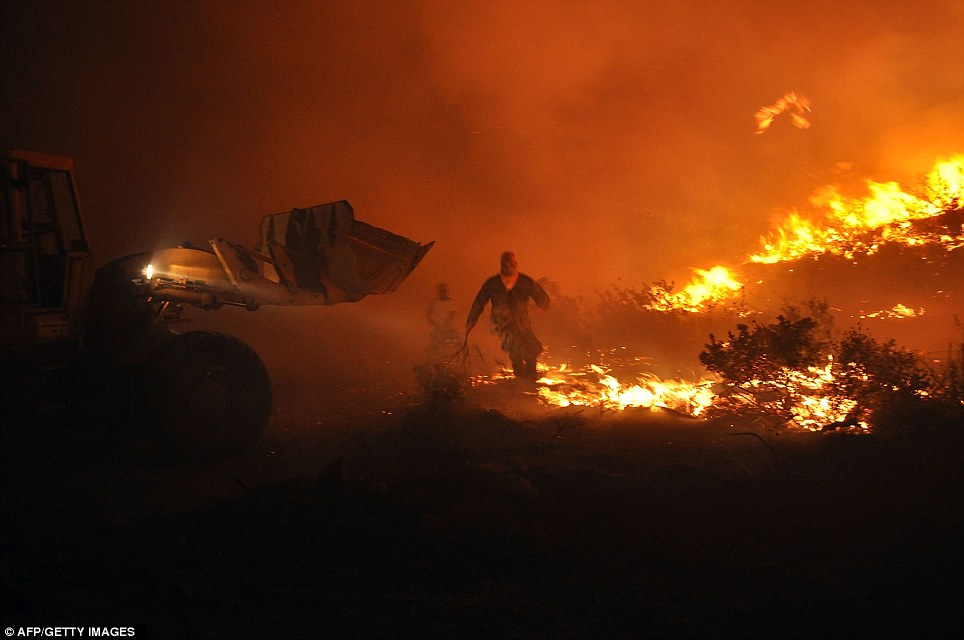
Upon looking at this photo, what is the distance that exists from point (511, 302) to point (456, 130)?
991cm

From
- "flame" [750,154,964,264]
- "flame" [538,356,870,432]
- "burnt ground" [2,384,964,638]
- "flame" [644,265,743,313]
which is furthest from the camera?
"flame" [644,265,743,313]

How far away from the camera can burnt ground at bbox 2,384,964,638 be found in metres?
3.30

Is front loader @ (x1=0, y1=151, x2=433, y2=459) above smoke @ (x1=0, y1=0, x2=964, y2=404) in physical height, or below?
below

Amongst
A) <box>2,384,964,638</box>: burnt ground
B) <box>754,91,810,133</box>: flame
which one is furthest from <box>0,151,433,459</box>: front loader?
<box>754,91,810,133</box>: flame

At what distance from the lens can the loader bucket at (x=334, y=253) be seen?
662cm

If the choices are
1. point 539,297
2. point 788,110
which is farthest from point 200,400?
point 788,110

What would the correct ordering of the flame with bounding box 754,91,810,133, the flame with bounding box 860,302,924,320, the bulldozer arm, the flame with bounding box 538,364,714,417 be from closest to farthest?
the bulldozer arm < the flame with bounding box 538,364,714,417 < the flame with bounding box 860,302,924,320 < the flame with bounding box 754,91,810,133

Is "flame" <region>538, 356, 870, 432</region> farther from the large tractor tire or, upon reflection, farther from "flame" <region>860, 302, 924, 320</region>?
the large tractor tire

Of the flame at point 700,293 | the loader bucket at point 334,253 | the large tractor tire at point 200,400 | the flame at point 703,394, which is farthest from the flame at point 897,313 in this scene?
the large tractor tire at point 200,400

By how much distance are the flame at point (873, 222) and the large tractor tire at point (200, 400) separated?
9070 mm

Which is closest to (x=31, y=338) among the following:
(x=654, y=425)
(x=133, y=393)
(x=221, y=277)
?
(x=133, y=393)

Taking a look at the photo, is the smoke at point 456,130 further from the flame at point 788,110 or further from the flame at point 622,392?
the flame at point 622,392

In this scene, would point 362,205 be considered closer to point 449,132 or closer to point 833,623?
point 449,132

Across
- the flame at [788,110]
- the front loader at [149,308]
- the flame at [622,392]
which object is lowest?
the flame at [622,392]
